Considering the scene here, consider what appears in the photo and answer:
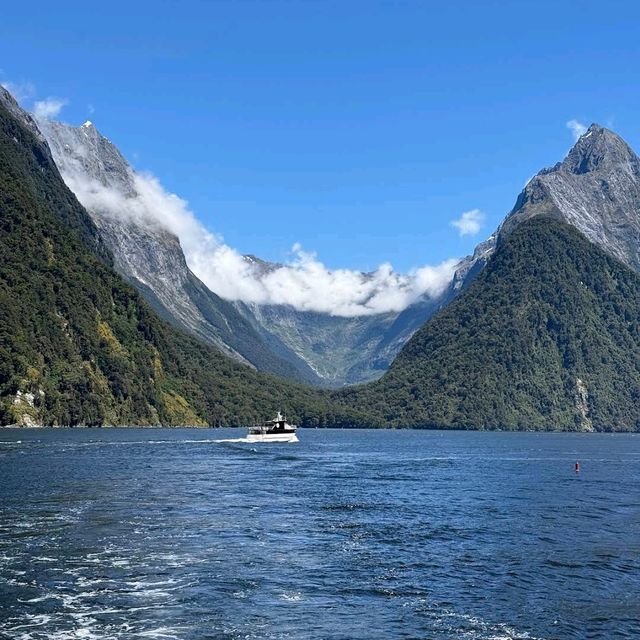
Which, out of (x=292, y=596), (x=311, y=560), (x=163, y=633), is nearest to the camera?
(x=163, y=633)

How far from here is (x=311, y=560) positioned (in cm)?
6369

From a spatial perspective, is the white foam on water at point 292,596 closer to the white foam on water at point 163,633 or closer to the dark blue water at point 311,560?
the dark blue water at point 311,560

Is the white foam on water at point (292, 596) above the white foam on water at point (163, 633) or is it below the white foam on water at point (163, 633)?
above

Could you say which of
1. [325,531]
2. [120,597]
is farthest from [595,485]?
[120,597]

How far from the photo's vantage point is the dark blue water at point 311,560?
154ft

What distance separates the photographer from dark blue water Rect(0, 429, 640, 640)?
47.0 m

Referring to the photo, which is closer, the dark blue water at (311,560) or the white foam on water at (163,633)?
the white foam on water at (163,633)

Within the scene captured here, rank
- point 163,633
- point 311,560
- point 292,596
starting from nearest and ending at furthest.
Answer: point 163,633 < point 292,596 < point 311,560

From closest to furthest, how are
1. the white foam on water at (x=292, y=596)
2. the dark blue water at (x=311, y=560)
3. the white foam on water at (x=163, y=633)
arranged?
the white foam on water at (x=163, y=633)
the dark blue water at (x=311, y=560)
the white foam on water at (x=292, y=596)

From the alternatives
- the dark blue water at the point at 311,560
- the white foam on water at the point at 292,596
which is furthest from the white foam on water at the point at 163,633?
the white foam on water at the point at 292,596

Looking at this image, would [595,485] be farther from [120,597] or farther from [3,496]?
[120,597]

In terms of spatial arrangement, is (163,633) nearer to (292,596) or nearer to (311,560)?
(292,596)

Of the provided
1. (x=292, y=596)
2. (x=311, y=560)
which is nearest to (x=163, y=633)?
(x=292, y=596)

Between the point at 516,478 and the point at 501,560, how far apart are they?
8247 centimetres
